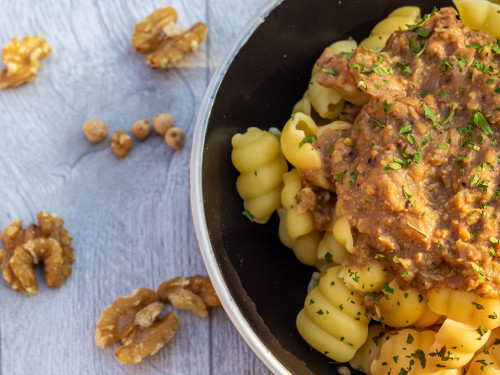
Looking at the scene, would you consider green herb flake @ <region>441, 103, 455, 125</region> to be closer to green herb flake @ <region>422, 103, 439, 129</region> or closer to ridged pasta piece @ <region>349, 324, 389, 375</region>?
green herb flake @ <region>422, 103, 439, 129</region>

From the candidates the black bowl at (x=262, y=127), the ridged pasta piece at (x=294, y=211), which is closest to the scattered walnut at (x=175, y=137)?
the black bowl at (x=262, y=127)

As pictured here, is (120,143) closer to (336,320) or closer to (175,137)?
(175,137)

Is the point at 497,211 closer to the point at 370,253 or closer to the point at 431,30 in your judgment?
the point at 370,253

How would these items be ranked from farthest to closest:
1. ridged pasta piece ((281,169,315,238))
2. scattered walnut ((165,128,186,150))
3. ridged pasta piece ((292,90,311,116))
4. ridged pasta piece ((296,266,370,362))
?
scattered walnut ((165,128,186,150))
ridged pasta piece ((292,90,311,116))
ridged pasta piece ((281,169,315,238))
ridged pasta piece ((296,266,370,362))

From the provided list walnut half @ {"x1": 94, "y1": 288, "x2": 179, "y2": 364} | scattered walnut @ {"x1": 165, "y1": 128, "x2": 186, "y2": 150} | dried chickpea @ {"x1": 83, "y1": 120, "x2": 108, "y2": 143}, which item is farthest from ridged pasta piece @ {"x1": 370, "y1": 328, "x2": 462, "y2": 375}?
dried chickpea @ {"x1": 83, "y1": 120, "x2": 108, "y2": 143}

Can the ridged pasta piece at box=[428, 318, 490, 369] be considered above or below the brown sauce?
below

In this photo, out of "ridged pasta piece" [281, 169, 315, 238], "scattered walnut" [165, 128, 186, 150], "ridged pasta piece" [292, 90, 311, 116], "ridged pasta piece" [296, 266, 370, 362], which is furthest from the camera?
"scattered walnut" [165, 128, 186, 150]
